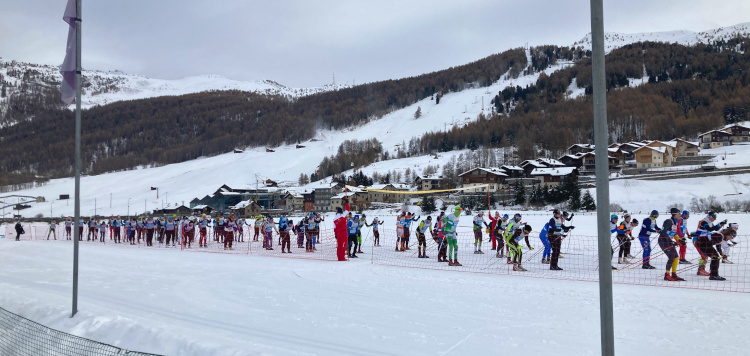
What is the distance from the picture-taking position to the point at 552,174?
6975 cm

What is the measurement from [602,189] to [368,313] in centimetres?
507

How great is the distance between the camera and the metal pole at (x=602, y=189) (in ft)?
10.0

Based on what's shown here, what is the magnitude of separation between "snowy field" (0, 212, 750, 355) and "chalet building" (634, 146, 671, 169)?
74423 millimetres

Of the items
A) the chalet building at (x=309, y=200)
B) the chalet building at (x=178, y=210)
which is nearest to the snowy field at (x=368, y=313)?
the chalet building at (x=309, y=200)

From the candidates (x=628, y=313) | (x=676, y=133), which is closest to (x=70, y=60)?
(x=628, y=313)

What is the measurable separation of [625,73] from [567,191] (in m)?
129

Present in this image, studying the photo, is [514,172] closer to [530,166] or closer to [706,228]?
[530,166]

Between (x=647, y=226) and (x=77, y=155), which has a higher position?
(x=77, y=155)

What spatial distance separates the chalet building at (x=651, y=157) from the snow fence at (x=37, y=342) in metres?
81.2

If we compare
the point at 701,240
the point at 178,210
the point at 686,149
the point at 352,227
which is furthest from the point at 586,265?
the point at 178,210

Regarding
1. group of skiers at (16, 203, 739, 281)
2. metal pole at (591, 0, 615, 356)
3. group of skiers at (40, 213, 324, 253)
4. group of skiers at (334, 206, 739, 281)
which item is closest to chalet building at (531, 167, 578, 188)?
group of skiers at (40, 213, 324, 253)

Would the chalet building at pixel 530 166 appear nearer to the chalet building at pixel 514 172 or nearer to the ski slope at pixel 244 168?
the chalet building at pixel 514 172

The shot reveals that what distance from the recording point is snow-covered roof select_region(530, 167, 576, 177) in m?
68.6

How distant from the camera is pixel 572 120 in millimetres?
126625
